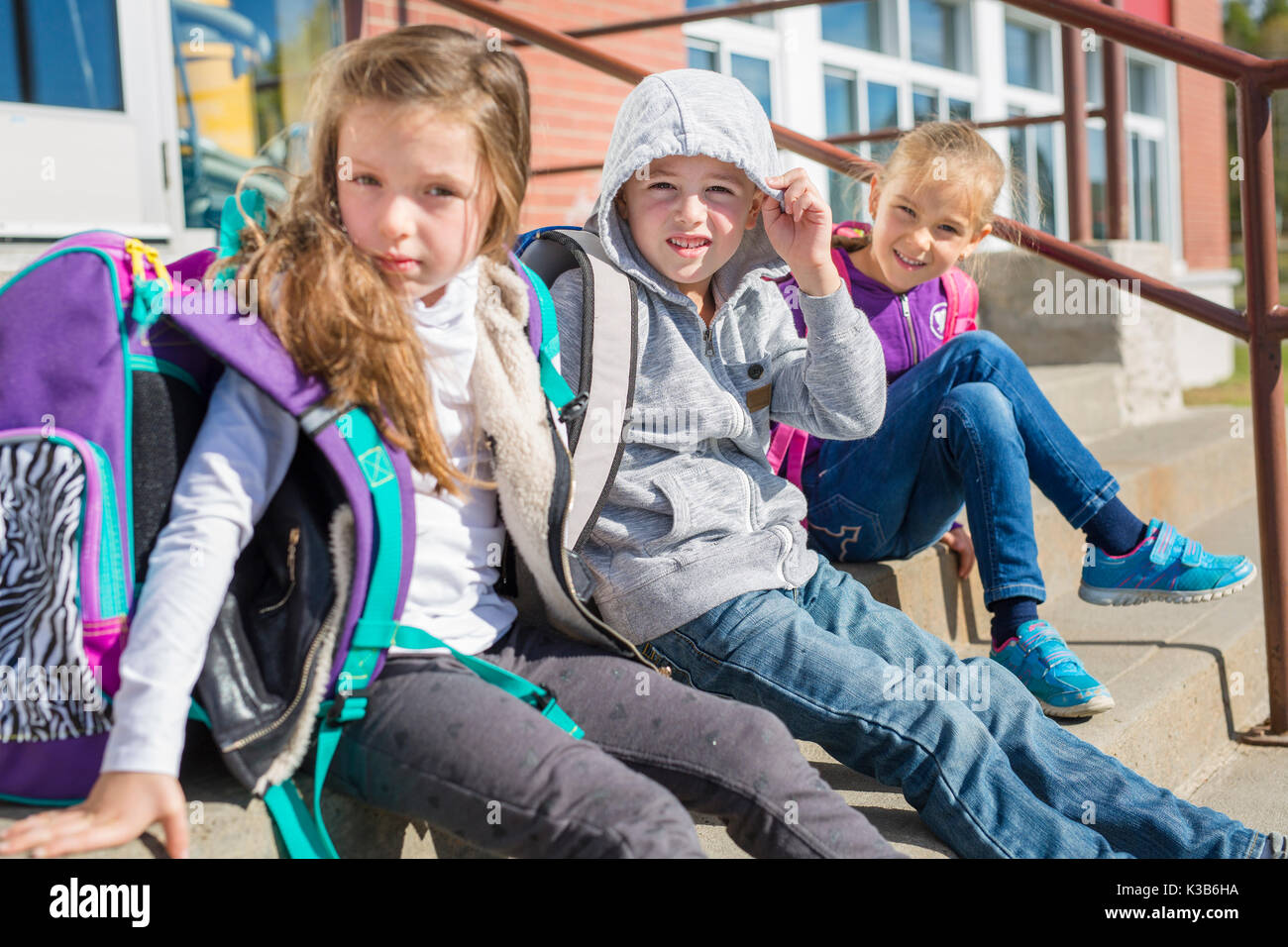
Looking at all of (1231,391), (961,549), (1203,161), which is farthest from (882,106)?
(961,549)

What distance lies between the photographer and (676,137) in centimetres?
192

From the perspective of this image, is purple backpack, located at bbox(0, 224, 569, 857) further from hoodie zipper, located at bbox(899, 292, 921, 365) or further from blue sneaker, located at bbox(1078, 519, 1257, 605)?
blue sneaker, located at bbox(1078, 519, 1257, 605)

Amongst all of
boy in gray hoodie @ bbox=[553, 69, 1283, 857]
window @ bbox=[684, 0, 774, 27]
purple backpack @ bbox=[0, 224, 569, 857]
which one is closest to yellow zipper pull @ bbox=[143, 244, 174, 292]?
Answer: purple backpack @ bbox=[0, 224, 569, 857]

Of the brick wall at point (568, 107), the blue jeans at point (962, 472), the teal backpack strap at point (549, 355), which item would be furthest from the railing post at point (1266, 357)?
the brick wall at point (568, 107)

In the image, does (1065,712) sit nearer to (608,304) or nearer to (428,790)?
(608,304)

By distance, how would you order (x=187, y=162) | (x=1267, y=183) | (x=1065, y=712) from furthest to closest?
(x=187, y=162) < (x=1267, y=183) < (x=1065, y=712)

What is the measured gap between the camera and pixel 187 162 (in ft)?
15.0

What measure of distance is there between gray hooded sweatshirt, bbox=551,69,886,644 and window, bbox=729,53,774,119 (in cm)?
541

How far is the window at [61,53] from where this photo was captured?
4.05m

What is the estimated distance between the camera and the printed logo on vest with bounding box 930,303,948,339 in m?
2.66

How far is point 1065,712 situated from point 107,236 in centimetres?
172

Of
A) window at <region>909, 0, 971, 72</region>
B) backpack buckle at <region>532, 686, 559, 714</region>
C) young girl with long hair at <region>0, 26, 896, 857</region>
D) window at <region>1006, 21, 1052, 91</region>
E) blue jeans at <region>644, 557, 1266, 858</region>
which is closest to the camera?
young girl with long hair at <region>0, 26, 896, 857</region>
